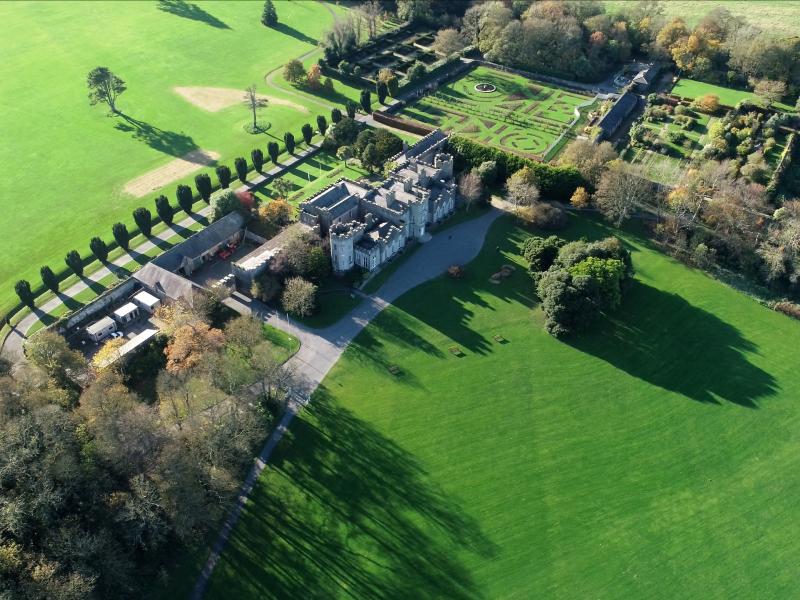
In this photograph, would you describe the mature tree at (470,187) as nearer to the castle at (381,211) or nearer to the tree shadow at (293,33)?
the castle at (381,211)

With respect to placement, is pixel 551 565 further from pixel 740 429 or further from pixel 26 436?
pixel 26 436

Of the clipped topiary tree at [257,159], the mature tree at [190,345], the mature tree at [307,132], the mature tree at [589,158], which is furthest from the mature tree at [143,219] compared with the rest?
the mature tree at [589,158]

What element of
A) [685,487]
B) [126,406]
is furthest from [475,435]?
[126,406]

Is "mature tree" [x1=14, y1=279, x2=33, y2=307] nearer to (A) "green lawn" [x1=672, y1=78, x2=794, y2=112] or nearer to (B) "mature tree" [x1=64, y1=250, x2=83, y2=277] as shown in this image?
(B) "mature tree" [x1=64, y1=250, x2=83, y2=277]

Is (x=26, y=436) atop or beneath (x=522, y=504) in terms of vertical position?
atop

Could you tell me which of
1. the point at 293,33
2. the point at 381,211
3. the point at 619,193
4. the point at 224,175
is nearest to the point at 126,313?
the point at 224,175

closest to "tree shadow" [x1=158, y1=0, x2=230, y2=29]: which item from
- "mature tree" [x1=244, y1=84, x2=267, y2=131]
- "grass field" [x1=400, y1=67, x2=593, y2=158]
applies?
"mature tree" [x1=244, y1=84, x2=267, y2=131]

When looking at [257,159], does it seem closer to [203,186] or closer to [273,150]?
[273,150]
